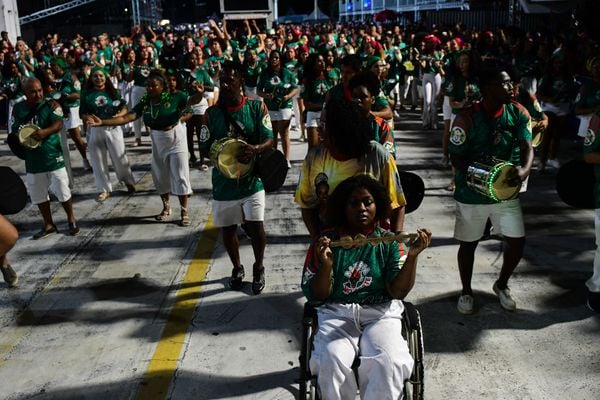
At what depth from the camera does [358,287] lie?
157 inches

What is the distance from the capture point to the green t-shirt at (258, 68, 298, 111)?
11234 mm

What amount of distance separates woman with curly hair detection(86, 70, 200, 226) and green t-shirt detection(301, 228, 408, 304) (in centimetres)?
481

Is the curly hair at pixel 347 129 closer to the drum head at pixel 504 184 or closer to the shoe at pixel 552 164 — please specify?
the drum head at pixel 504 184

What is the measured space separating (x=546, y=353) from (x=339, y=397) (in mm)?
2133

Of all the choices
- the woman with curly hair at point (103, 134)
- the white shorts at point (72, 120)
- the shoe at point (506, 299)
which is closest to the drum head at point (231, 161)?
the shoe at point (506, 299)

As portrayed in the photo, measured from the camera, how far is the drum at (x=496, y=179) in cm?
499

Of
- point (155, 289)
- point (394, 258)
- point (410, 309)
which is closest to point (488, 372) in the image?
point (410, 309)

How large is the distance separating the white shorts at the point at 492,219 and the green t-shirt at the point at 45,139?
4.98 metres

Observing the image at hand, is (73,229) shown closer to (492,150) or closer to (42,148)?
(42,148)

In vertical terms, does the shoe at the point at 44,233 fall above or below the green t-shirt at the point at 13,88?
below

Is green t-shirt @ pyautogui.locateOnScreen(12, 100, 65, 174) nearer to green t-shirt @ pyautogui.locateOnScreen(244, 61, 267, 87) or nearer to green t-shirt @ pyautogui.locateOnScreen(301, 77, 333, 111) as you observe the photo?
green t-shirt @ pyautogui.locateOnScreen(301, 77, 333, 111)

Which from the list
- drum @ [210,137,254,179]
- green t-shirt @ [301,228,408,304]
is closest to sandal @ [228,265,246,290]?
drum @ [210,137,254,179]

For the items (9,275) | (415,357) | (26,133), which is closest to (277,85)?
(26,133)

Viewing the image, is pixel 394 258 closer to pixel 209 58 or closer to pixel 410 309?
pixel 410 309
